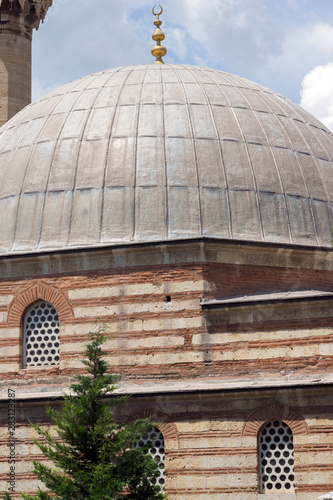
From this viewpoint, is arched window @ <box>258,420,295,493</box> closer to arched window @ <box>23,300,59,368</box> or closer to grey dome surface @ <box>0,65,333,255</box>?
grey dome surface @ <box>0,65,333,255</box>

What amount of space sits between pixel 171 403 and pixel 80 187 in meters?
4.48

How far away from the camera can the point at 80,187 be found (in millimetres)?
17547

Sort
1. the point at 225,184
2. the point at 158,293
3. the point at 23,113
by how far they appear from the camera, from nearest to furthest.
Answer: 1. the point at 158,293
2. the point at 225,184
3. the point at 23,113

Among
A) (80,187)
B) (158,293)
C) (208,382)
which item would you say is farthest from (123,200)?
(208,382)

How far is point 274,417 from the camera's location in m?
14.7

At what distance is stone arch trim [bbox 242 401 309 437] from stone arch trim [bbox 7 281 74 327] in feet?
12.0

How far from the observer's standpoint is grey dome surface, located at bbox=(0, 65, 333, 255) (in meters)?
17.2

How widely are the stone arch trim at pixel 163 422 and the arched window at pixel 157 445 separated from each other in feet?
0.61

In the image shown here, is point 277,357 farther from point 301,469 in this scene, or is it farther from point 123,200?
point 123,200

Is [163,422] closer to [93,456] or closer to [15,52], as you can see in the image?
[93,456]

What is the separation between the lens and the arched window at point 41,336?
54.7 feet

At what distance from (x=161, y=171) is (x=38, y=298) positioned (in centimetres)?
307

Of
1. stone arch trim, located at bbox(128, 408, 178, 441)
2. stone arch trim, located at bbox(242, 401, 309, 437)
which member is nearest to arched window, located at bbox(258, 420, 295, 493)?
stone arch trim, located at bbox(242, 401, 309, 437)

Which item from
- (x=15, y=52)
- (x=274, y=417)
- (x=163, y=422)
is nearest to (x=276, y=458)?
(x=274, y=417)
